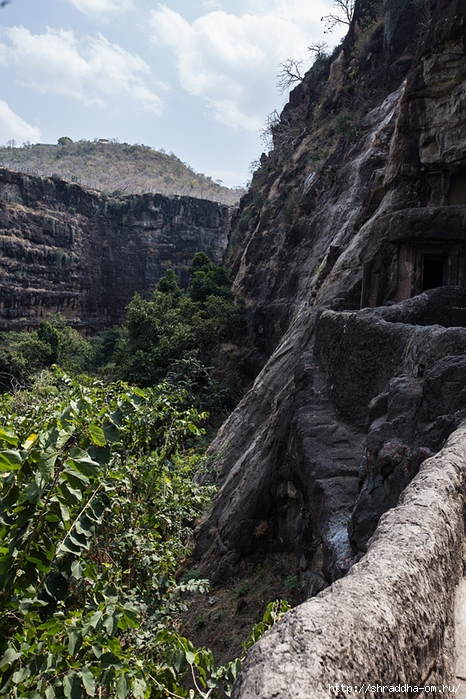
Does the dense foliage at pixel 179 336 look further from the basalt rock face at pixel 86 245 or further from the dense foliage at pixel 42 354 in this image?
the basalt rock face at pixel 86 245

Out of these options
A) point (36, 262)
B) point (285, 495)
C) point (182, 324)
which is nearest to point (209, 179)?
point (36, 262)

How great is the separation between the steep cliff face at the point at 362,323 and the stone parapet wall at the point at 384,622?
3.95ft

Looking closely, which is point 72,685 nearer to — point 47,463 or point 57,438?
point 47,463

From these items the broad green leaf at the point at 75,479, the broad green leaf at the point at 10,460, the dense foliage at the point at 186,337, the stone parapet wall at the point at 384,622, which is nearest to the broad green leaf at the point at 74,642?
the broad green leaf at the point at 75,479

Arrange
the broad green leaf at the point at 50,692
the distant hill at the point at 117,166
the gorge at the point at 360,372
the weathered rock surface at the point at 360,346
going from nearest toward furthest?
the gorge at the point at 360,372
the weathered rock surface at the point at 360,346
the broad green leaf at the point at 50,692
the distant hill at the point at 117,166

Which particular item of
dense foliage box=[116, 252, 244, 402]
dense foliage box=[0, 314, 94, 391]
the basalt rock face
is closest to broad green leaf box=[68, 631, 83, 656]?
dense foliage box=[116, 252, 244, 402]

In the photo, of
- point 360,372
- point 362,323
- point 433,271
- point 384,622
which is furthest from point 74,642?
point 433,271

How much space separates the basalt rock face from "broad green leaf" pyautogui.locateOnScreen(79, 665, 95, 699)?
4864 centimetres

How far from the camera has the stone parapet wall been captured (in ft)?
4.46

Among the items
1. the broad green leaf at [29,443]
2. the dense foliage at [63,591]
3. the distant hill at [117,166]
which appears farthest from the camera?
the distant hill at [117,166]

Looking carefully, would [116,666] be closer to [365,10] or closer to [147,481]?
[147,481]

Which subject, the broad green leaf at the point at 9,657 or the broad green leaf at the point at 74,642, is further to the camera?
the broad green leaf at the point at 74,642

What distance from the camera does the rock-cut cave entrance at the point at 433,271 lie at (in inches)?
389

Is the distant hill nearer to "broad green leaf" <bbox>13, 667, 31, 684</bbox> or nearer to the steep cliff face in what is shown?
the steep cliff face
